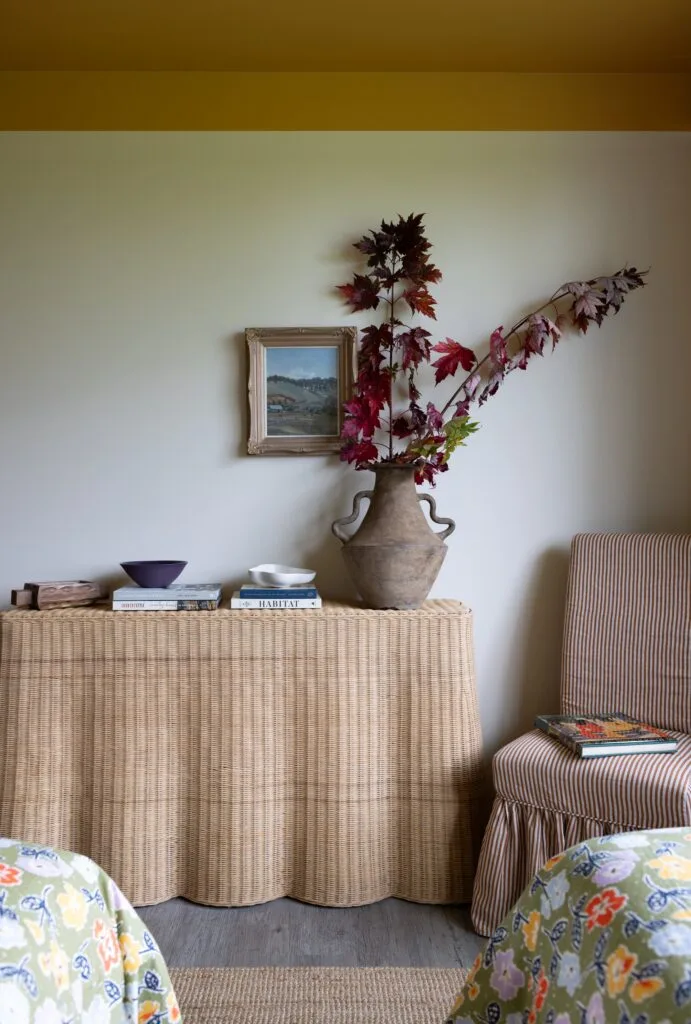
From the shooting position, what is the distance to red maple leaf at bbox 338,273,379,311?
275 centimetres

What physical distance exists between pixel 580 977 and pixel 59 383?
2.34 metres

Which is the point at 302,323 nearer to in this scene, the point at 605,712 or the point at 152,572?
the point at 152,572

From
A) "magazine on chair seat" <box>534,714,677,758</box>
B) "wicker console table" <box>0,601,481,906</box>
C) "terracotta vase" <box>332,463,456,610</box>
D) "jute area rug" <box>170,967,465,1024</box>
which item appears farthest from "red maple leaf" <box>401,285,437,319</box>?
"jute area rug" <box>170,967,465,1024</box>

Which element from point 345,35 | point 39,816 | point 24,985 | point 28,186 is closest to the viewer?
point 24,985

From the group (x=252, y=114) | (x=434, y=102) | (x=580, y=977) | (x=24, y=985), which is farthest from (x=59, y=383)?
(x=580, y=977)

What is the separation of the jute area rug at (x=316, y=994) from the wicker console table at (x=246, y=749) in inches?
13.6

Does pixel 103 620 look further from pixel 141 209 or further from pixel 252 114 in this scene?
pixel 252 114

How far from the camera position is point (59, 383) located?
9.13 feet

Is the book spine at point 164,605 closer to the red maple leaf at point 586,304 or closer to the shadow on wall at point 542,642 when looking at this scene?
the shadow on wall at point 542,642

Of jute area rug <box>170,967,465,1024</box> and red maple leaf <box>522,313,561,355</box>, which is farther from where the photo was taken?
red maple leaf <box>522,313,561,355</box>

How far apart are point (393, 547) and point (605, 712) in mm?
829

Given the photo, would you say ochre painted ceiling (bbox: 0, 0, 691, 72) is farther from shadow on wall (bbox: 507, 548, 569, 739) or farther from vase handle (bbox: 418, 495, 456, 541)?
shadow on wall (bbox: 507, 548, 569, 739)

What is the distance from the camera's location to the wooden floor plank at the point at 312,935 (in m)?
2.11

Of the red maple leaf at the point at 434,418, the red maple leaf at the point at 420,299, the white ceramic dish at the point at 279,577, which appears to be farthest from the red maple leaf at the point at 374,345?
the white ceramic dish at the point at 279,577
